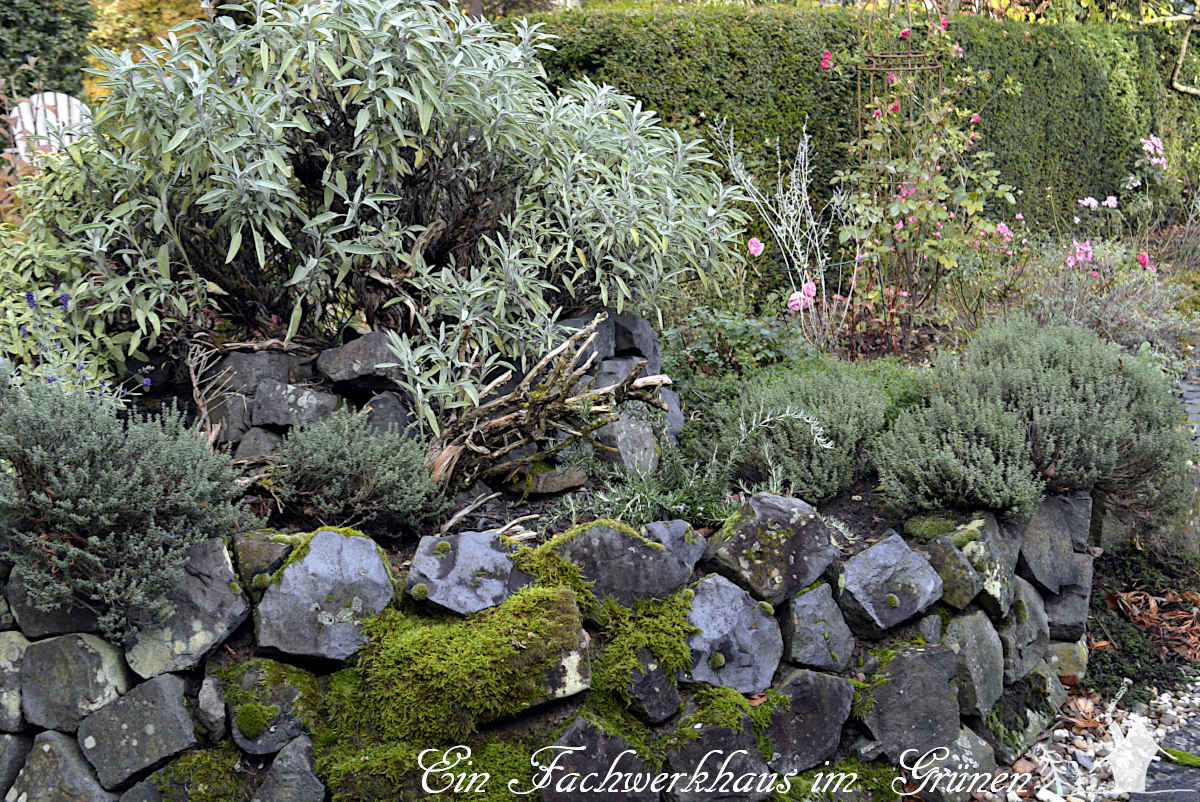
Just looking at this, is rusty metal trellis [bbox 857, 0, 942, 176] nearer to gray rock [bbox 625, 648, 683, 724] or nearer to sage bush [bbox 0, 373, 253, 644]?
gray rock [bbox 625, 648, 683, 724]

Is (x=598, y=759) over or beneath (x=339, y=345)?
beneath

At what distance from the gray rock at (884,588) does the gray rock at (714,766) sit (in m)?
0.54

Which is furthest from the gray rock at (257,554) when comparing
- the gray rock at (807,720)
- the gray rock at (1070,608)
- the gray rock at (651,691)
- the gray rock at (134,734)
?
the gray rock at (1070,608)

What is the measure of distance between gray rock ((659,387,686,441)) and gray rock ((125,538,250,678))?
70.2 inches

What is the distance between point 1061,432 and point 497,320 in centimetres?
207

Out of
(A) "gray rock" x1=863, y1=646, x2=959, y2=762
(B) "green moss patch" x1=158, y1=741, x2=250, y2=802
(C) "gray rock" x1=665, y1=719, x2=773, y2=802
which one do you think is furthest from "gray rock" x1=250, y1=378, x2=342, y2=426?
(A) "gray rock" x1=863, y1=646, x2=959, y2=762

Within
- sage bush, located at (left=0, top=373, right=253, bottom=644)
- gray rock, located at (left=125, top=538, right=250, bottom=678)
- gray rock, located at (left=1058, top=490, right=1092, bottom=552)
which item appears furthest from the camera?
gray rock, located at (left=1058, top=490, right=1092, bottom=552)

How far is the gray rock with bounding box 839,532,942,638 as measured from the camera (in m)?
2.98

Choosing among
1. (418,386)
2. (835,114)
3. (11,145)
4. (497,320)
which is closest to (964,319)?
(835,114)

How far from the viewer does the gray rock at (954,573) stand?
3086 millimetres

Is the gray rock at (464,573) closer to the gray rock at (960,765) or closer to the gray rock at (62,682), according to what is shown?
the gray rock at (62,682)

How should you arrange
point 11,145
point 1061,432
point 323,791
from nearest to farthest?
point 323,791, point 1061,432, point 11,145

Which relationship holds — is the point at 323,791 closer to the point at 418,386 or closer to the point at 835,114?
the point at 418,386

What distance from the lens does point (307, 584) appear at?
8.48ft
